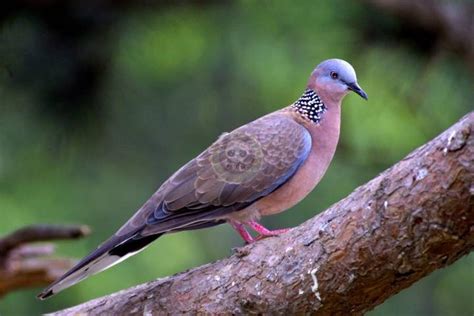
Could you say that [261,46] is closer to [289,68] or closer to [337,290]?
[289,68]

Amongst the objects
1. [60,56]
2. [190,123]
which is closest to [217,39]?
[190,123]

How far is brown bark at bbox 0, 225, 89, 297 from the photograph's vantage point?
4.88 metres

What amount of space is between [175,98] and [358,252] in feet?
25.2

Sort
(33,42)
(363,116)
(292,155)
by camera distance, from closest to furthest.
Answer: (292,155)
(33,42)
(363,116)

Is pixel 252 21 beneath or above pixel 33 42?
above

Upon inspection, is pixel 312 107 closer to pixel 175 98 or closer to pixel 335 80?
pixel 335 80

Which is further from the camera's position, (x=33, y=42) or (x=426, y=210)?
(x=33, y=42)

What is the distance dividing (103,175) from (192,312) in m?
6.77

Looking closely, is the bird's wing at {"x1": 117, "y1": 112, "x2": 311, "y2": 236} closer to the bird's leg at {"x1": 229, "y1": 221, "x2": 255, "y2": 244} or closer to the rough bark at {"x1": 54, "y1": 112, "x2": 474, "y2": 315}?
the bird's leg at {"x1": 229, "y1": 221, "x2": 255, "y2": 244}

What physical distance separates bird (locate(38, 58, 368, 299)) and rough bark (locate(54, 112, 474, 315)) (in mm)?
222

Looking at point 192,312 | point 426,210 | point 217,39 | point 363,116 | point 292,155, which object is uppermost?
point 217,39

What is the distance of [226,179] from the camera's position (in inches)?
165

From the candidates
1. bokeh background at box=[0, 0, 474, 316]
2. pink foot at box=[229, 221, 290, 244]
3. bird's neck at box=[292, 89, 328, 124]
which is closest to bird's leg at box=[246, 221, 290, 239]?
pink foot at box=[229, 221, 290, 244]

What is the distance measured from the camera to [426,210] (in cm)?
327
